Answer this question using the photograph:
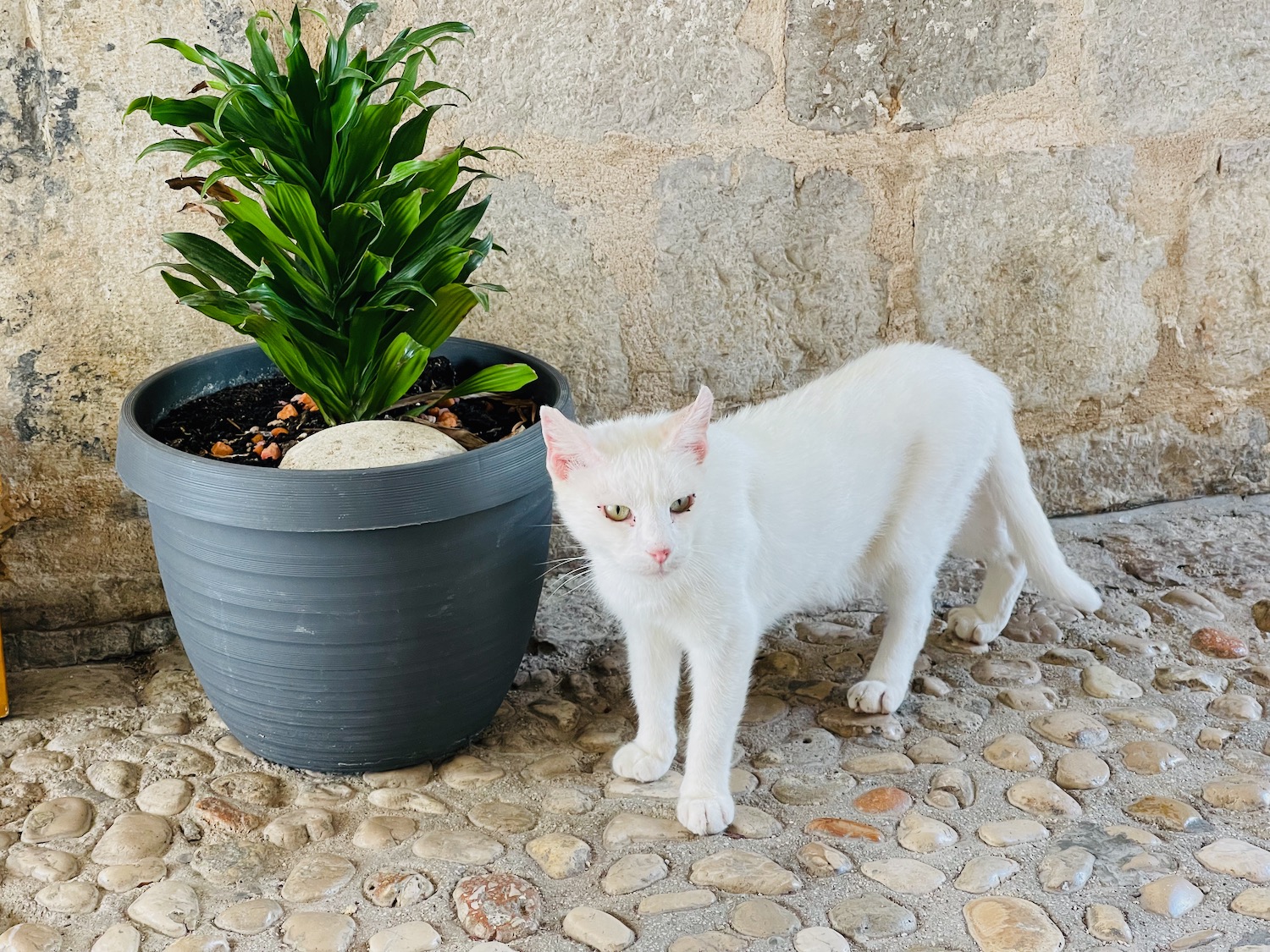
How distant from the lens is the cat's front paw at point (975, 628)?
2352 mm

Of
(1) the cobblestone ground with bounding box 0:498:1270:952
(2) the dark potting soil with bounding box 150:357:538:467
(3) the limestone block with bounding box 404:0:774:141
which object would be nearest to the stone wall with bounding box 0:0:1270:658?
(3) the limestone block with bounding box 404:0:774:141

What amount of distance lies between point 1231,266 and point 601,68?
4.95 feet

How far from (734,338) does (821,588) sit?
677mm

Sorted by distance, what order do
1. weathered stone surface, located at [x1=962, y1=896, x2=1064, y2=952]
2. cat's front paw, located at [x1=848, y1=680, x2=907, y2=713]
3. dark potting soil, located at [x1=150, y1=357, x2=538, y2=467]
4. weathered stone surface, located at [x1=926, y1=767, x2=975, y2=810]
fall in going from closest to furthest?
weathered stone surface, located at [x1=962, y1=896, x2=1064, y2=952], weathered stone surface, located at [x1=926, y1=767, x2=975, y2=810], dark potting soil, located at [x1=150, y1=357, x2=538, y2=467], cat's front paw, located at [x1=848, y1=680, x2=907, y2=713]

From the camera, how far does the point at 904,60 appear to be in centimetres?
237

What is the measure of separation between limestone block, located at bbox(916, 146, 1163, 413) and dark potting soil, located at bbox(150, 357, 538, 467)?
1017 millimetres

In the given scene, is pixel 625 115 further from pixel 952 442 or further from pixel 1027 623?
pixel 1027 623

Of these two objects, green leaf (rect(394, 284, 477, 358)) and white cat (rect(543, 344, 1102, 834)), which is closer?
white cat (rect(543, 344, 1102, 834))

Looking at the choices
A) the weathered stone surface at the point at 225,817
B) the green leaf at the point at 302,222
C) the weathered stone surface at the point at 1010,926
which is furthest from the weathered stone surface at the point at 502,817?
the green leaf at the point at 302,222

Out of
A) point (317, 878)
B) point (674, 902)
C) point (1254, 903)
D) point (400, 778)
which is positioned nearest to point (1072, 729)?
point (1254, 903)

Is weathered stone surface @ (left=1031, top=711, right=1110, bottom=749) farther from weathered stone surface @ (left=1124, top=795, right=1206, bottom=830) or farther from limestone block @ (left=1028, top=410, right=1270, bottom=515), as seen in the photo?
limestone block @ (left=1028, top=410, right=1270, bottom=515)

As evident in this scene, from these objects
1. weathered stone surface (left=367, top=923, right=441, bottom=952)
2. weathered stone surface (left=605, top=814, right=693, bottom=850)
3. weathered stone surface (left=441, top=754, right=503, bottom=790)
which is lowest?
weathered stone surface (left=605, top=814, right=693, bottom=850)

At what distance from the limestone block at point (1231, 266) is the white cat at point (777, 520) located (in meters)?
0.85

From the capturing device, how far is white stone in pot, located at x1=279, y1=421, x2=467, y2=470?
178 cm
